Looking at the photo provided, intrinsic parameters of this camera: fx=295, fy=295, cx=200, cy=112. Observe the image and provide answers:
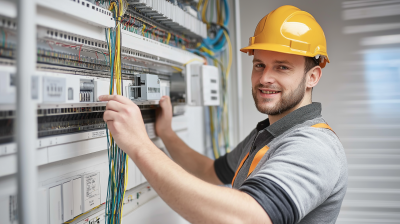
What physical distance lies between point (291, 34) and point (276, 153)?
1.60 feet

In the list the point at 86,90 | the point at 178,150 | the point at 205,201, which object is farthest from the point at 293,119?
the point at 86,90

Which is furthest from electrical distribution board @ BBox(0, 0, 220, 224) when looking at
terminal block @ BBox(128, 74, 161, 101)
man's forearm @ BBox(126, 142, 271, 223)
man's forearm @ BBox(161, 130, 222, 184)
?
man's forearm @ BBox(126, 142, 271, 223)

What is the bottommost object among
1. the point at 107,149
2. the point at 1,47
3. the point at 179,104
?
the point at 107,149

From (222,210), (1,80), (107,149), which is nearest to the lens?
(1,80)

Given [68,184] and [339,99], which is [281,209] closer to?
[68,184]

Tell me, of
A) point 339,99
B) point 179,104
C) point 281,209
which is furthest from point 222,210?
point 339,99

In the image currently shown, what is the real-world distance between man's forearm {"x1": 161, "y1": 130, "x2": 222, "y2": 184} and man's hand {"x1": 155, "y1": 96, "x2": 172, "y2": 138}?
2 centimetres

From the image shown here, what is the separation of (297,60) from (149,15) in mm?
681

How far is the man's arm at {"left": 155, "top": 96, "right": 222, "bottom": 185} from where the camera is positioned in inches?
56.7

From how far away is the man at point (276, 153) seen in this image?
79 cm

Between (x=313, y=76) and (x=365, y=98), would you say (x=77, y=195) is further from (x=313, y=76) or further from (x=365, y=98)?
(x=365, y=98)

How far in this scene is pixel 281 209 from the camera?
2.61ft

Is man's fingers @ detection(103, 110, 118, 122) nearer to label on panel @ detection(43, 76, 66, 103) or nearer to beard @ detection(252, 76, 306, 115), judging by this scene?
label on panel @ detection(43, 76, 66, 103)

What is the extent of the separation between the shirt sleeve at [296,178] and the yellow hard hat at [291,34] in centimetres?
36
